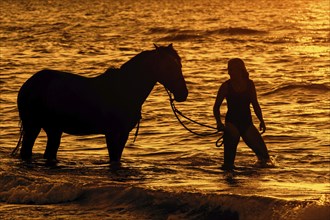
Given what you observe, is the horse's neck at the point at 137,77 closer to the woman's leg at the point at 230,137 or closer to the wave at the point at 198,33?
the woman's leg at the point at 230,137

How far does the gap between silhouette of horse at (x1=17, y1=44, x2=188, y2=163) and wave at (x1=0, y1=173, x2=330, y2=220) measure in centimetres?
211

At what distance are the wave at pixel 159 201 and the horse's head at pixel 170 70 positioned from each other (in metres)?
2.56

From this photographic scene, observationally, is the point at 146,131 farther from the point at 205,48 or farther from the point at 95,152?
the point at 205,48

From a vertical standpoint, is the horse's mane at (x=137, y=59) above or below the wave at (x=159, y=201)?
above

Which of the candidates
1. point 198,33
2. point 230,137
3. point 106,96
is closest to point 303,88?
point 106,96

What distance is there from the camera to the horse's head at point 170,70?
13.8 m

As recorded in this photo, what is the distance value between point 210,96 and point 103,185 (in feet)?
48.0

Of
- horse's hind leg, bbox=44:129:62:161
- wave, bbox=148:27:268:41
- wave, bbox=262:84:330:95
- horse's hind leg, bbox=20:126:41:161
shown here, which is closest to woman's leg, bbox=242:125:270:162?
horse's hind leg, bbox=44:129:62:161

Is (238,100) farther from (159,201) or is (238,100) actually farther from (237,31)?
(237,31)

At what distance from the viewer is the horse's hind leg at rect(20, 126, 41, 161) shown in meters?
14.6

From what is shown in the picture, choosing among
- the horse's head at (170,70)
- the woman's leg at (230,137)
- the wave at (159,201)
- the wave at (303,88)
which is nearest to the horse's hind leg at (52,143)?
the horse's head at (170,70)

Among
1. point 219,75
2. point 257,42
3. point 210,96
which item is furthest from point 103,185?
point 257,42

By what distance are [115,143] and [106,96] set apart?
0.73 meters

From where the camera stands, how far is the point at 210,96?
26.1 meters
